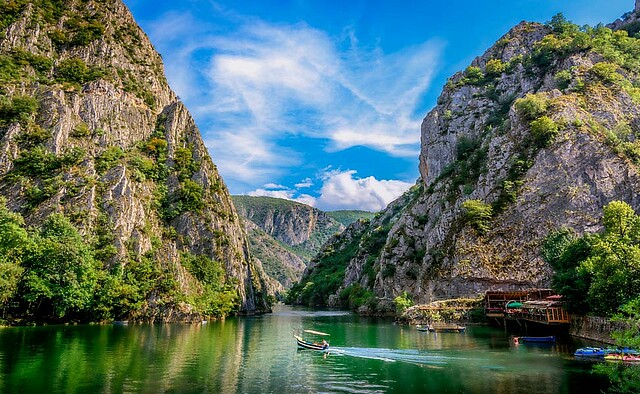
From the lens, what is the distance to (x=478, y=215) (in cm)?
9512

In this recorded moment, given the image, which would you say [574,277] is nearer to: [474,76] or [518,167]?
[518,167]

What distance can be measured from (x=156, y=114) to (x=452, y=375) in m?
122

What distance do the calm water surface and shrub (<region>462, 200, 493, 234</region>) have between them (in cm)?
3731

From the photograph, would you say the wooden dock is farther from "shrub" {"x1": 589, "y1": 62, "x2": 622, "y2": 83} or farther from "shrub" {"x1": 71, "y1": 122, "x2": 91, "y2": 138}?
"shrub" {"x1": 71, "y1": 122, "x2": 91, "y2": 138}

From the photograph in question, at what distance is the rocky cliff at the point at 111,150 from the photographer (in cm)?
9281

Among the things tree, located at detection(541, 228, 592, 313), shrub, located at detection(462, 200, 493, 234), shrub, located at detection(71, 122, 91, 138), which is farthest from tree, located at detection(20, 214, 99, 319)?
shrub, located at detection(462, 200, 493, 234)

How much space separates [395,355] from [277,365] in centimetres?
1213

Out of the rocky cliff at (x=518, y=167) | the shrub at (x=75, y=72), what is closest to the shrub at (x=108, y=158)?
the shrub at (x=75, y=72)

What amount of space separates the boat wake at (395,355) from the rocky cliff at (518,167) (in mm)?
46766

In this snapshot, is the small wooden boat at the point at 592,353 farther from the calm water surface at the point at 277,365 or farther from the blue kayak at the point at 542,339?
the blue kayak at the point at 542,339

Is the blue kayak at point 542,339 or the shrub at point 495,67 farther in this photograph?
the shrub at point 495,67

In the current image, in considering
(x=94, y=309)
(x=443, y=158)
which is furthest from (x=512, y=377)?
(x=443, y=158)

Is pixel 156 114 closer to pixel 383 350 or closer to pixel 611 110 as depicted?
pixel 383 350

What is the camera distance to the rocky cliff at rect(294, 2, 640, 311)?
88125mm
